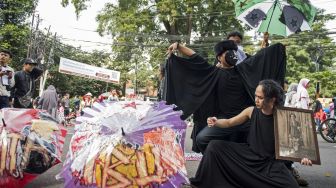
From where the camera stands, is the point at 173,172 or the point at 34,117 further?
the point at 34,117

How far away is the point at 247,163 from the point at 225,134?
682 mm

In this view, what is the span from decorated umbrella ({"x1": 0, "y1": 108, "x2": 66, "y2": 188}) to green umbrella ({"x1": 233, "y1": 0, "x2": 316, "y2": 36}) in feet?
9.51

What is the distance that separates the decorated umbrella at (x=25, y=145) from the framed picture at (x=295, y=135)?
2.29 m

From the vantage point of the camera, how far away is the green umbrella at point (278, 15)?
494 centimetres

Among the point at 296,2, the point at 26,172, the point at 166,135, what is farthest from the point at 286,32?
the point at 26,172

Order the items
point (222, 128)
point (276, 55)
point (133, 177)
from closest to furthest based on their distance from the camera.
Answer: point (133, 177), point (222, 128), point (276, 55)

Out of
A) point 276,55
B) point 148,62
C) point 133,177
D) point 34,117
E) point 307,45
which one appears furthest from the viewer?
point 307,45

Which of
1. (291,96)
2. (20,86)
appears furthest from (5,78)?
(291,96)

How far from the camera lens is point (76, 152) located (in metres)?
3.32

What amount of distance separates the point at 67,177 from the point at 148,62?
99.1ft

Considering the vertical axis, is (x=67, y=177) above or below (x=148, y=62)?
below

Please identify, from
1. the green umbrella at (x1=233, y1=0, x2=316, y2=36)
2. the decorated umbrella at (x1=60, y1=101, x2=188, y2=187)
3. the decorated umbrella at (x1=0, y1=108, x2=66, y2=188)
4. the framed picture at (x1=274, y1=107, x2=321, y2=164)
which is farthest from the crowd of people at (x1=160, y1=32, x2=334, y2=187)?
the decorated umbrella at (x1=0, y1=108, x2=66, y2=188)

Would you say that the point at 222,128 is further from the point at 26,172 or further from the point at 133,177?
the point at 26,172

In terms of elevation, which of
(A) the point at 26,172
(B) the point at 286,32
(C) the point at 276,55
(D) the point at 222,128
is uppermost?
(B) the point at 286,32
